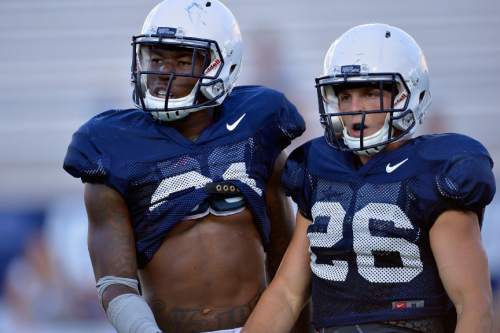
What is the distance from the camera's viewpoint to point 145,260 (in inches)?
125

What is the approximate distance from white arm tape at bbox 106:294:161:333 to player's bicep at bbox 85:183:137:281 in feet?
0.49

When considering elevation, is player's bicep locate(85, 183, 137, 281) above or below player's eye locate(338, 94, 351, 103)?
below

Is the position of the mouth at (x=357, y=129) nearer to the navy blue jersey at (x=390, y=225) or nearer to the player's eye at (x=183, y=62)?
the navy blue jersey at (x=390, y=225)

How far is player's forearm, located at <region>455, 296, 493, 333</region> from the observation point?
102 inches

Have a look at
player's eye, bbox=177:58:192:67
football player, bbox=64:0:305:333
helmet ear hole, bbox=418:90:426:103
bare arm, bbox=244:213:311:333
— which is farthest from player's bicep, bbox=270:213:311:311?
player's eye, bbox=177:58:192:67

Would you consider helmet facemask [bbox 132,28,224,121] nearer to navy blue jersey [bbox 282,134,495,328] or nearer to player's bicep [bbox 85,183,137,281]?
player's bicep [bbox 85,183,137,281]

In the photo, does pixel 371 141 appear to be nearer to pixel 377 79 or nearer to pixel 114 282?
pixel 377 79

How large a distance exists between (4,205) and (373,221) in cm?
337

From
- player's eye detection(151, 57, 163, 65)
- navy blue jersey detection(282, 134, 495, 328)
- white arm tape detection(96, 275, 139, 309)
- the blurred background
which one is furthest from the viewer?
the blurred background

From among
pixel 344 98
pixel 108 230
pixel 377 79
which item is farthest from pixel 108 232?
pixel 377 79

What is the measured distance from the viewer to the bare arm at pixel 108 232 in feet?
10.2

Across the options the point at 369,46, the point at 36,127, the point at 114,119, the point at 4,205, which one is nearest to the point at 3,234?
the point at 4,205

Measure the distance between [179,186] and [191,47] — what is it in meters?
0.39

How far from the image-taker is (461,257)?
8.66 ft
